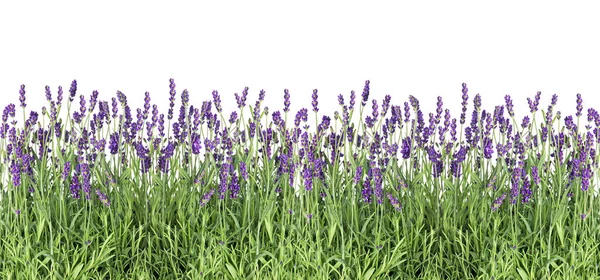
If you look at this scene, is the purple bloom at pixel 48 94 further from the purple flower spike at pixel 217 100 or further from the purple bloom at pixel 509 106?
the purple bloom at pixel 509 106

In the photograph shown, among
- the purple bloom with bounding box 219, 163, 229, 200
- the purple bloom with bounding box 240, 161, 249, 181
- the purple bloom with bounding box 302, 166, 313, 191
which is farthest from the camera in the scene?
the purple bloom with bounding box 240, 161, 249, 181

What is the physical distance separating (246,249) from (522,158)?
2.12m

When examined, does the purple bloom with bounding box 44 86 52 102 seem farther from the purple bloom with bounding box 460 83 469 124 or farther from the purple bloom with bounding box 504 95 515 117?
the purple bloom with bounding box 504 95 515 117

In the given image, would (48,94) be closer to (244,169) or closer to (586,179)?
(244,169)

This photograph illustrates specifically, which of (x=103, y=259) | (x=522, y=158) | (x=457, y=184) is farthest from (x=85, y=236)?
(x=522, y=158)

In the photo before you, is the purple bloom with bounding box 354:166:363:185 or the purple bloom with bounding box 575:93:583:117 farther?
the purple bloom with bounding box 575:93:583:117

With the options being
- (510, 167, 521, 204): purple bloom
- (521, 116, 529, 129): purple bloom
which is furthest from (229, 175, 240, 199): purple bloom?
(521, 116, 529, 129): purple bloom

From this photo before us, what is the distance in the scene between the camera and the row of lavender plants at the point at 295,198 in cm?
578

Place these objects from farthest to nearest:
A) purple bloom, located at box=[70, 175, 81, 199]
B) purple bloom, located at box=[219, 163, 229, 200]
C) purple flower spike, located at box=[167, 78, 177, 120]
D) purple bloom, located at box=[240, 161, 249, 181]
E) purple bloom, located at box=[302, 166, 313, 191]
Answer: purple flower spike, located at box=[167, 78, 177, 120] → purple bloom, located at box=[70, 175, 81, 199] → purple bloom, located at box=[240, 161, 249, 181] → purple bloom, located at box=[219, 163, 229, 200] → purple bloom, located at box=[302, 166, 313, 191]

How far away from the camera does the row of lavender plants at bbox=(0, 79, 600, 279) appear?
5781 millimetres

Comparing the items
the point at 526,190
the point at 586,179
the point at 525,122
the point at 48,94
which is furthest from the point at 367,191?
the point at 48,94

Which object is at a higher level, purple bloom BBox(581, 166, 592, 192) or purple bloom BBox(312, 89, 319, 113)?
purple bloom BBox(312, 89, 319, 113)

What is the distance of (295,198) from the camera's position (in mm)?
5906

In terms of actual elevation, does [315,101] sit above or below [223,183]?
above
